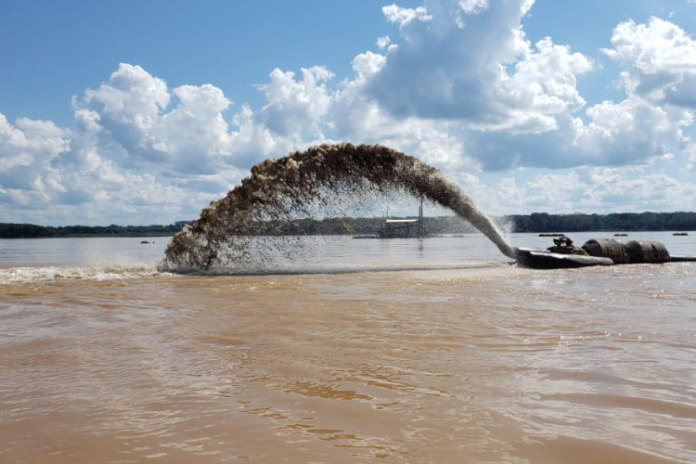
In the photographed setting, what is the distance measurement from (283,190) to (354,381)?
12141 mm

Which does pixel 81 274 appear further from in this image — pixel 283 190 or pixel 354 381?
pixel 354 381

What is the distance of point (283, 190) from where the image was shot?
15.7 metres

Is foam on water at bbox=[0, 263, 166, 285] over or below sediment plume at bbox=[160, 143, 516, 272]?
below

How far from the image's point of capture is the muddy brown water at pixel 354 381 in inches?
110

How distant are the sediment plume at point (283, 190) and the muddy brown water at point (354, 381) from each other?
7.49 metres

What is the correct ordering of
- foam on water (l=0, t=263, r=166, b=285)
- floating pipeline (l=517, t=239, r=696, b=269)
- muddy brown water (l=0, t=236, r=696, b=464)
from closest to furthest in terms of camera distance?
muddy brown water (l=0, t=236, r=696, b=464) → foam on water (l=0, t=263, r=166, b=285) → floating pipeline (l=517, t=239, r=696, b=269)

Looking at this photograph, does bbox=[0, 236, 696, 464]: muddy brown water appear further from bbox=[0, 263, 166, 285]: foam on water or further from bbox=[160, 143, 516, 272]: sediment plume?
bbox=[160, 143, 516, 272]: sediment plume

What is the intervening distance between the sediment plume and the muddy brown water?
295 inches

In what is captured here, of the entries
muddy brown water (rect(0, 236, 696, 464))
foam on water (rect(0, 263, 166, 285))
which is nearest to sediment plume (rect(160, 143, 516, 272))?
foam on water (rect(0, 263, 166, 285))

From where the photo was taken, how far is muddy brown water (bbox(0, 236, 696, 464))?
2805 millimetres

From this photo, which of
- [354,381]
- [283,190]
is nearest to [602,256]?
[283,190]

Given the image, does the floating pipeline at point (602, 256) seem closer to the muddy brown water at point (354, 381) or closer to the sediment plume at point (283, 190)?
the sediment plume at point (283, 190)

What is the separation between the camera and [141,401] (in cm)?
360

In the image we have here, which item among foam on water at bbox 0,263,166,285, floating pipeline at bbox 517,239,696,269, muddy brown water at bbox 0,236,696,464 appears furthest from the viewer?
floating pipeline at bbox 517,239,696,269
